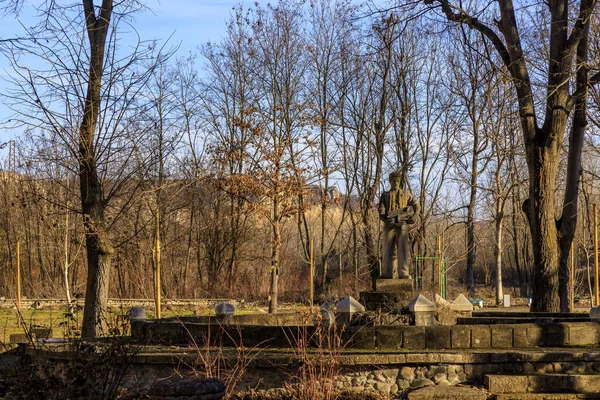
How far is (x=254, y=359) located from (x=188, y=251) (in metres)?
25.5

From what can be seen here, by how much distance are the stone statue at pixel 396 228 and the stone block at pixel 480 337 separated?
2.95 meters

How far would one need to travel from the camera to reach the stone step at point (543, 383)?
31.2 ft

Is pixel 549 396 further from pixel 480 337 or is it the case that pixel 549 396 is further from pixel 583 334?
pixel 583 334

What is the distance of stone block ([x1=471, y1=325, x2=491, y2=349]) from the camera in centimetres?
1069

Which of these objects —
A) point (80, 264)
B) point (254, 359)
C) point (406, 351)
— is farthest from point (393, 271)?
point (80, 264)

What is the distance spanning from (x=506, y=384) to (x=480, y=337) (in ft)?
4.08

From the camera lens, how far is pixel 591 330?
1128 cm

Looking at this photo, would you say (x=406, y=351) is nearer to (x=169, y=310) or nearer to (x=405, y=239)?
Answer: (x=405, y=239)

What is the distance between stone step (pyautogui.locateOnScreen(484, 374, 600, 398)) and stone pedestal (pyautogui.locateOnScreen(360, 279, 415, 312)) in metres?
3.50

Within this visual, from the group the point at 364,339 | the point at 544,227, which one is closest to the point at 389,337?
the point at 364,339

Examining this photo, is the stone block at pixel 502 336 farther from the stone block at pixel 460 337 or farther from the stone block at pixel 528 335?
the stone block at pixel 460 337

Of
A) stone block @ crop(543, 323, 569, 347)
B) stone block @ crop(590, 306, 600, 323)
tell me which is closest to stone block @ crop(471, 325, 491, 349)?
stone block @ crop(543, 323, 569, 347)

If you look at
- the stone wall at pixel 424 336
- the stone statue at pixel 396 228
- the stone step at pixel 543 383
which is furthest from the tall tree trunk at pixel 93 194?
the stone step at pixel 543 383

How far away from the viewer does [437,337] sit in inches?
415
